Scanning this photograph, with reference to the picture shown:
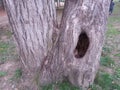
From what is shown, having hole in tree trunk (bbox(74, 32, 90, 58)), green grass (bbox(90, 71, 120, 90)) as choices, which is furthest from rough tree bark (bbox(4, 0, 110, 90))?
green grass (bbox(90, 71, 120, 90))

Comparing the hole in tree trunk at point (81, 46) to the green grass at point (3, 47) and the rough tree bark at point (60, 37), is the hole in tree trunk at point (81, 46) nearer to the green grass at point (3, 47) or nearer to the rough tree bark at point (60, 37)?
the rough tree bark at point (60, 37)

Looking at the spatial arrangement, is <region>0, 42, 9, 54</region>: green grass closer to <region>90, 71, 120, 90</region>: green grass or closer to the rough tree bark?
the rough tree bark

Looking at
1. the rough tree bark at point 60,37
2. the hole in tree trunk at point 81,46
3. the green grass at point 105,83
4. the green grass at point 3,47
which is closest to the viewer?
the rough tree bark at point 60,37

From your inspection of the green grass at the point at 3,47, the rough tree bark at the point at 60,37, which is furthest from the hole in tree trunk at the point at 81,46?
the green grass at the point at 3,47

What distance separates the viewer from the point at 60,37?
2.60 meters

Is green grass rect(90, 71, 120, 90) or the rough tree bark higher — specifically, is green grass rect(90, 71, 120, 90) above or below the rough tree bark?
below

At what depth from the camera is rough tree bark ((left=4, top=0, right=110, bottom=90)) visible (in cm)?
241

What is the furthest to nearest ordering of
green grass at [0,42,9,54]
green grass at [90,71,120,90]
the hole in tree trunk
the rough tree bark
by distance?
green grass at [0,42,9,54]
green grass at [90,71,120,90]
the hole in tree trunk
the rough tree bark

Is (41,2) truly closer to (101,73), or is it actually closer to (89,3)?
(89,3)

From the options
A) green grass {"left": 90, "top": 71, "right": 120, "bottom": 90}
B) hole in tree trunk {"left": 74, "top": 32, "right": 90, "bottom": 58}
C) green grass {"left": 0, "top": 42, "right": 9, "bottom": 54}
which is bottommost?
green grass {"left": 0, "top": 42, "right": 9, "bottom": 54}

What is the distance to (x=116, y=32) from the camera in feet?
18.4

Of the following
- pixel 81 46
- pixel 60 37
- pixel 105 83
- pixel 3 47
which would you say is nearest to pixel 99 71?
pixel 105 83

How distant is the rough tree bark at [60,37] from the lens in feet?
7.91

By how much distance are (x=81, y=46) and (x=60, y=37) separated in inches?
13.2
